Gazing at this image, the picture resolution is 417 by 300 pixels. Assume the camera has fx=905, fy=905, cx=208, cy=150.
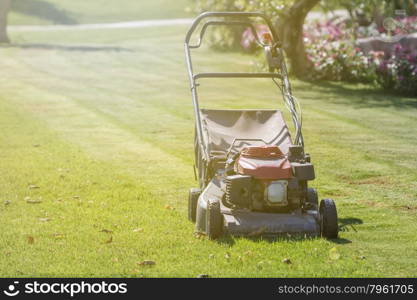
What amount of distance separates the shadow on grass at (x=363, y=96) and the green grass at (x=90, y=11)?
19603 mm

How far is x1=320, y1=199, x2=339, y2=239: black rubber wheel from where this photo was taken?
23.5ft

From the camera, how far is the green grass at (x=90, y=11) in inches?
1486

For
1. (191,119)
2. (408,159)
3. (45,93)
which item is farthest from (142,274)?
(45,93)

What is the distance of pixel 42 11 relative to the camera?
39438mm

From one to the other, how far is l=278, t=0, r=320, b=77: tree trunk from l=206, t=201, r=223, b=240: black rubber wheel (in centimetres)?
1263

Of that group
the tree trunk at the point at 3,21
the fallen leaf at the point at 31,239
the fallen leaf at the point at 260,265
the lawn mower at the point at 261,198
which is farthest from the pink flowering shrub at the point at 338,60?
the fallen leaf at the point at 260,265

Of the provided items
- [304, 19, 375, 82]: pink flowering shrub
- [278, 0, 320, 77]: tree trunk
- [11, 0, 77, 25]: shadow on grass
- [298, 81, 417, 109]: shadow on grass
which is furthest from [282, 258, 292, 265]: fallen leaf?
[11, 0, 77, 25]: shadow on grass

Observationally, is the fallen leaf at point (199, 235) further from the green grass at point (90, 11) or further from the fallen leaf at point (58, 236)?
the green grass at point (90, 11)

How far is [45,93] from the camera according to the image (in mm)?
17219

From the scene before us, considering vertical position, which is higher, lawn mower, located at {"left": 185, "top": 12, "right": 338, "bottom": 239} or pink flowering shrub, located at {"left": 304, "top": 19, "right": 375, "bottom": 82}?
lawn mower, located at {"left": 185, "top": 12, "right": 338, "bottom": 239}

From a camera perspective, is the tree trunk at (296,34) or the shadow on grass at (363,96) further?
the tree trunk at (296,34)

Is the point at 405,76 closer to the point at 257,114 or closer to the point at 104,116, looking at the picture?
the point at 104,116

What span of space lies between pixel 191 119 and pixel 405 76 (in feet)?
17.0

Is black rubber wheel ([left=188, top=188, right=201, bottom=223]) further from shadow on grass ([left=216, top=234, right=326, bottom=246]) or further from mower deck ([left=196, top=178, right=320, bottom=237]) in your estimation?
shadow on grass ([left=216, top=234, right=326, bottom=246])
